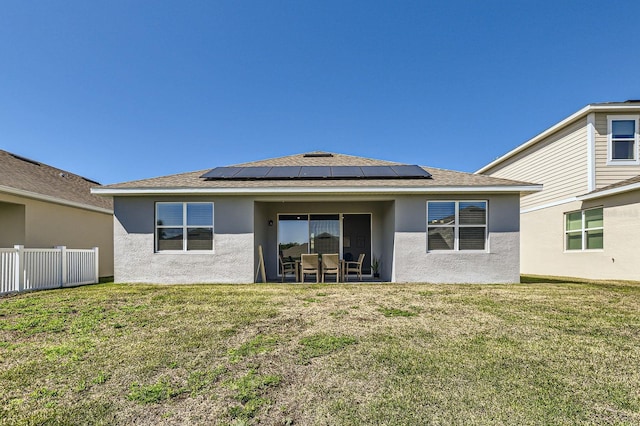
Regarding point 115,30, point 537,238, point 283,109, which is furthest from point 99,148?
point 537,238

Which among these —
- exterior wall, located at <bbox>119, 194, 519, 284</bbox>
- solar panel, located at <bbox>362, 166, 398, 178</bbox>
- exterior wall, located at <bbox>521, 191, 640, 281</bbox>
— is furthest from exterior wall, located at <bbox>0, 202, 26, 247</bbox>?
exterior wall, located at <bbox>521, 191, 640, 281</bbox>

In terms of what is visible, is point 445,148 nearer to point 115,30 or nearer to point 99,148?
point 115,30

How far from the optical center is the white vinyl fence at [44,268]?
7727mm

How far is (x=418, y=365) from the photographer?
329 cm

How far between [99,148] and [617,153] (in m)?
25.7

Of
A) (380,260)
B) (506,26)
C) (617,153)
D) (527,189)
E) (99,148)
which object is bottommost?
(380,260)

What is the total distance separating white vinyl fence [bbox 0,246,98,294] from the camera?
7.73 metres

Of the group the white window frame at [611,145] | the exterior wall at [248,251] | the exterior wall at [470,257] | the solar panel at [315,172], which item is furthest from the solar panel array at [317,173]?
the white window frame at [611,145]

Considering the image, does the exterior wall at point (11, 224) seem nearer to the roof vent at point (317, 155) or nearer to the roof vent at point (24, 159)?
the roof vent at point (24, 159)

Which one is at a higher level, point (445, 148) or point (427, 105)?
point (427, 105)

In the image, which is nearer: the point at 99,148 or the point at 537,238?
the point at 537,238

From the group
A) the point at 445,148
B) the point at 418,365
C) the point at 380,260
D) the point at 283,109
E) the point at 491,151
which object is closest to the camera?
the point at 418,365

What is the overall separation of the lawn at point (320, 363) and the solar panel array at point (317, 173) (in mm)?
4587

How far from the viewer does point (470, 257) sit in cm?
910
